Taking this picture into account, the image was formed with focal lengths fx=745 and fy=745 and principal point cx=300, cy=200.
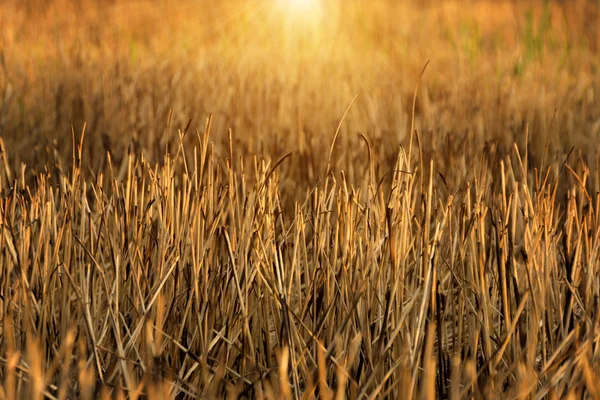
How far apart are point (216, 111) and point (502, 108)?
47.1 inches

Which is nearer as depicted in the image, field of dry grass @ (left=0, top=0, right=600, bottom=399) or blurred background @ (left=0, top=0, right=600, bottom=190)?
field of dry grass @ (left=0, top=0, right=600, bottom=399)

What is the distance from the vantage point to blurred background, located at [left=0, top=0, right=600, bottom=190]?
8.40ft

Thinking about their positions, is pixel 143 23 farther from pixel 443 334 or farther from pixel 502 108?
pixel 443 334

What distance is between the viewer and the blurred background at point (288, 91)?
101 inches

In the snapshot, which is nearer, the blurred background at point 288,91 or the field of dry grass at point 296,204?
the field of dry grass at point 296,204

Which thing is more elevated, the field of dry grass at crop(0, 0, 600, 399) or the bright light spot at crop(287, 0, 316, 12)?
the bright light spot at crop(287, 0, 316, 12)

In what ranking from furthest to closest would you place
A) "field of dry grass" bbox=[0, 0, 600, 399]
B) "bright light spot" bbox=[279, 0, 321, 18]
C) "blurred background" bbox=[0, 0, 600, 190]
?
"bright light spot" bbox=[279, 0, 321, 18], "blurred background" bbox=[0, 0, 600, 190], "field of dry grass" bbox=[0, 0, 600, 399]

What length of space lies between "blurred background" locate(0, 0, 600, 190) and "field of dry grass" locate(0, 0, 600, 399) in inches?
0.8

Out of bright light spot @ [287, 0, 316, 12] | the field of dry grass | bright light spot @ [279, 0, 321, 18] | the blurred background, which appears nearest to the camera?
the field of dry grass

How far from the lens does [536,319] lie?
1107mm

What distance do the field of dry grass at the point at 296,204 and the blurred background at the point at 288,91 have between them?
0.02 metres

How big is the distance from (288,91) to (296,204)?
227 centimetres

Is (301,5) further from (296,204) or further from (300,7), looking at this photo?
(296,204)

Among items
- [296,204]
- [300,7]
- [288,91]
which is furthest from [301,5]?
[296,204]
